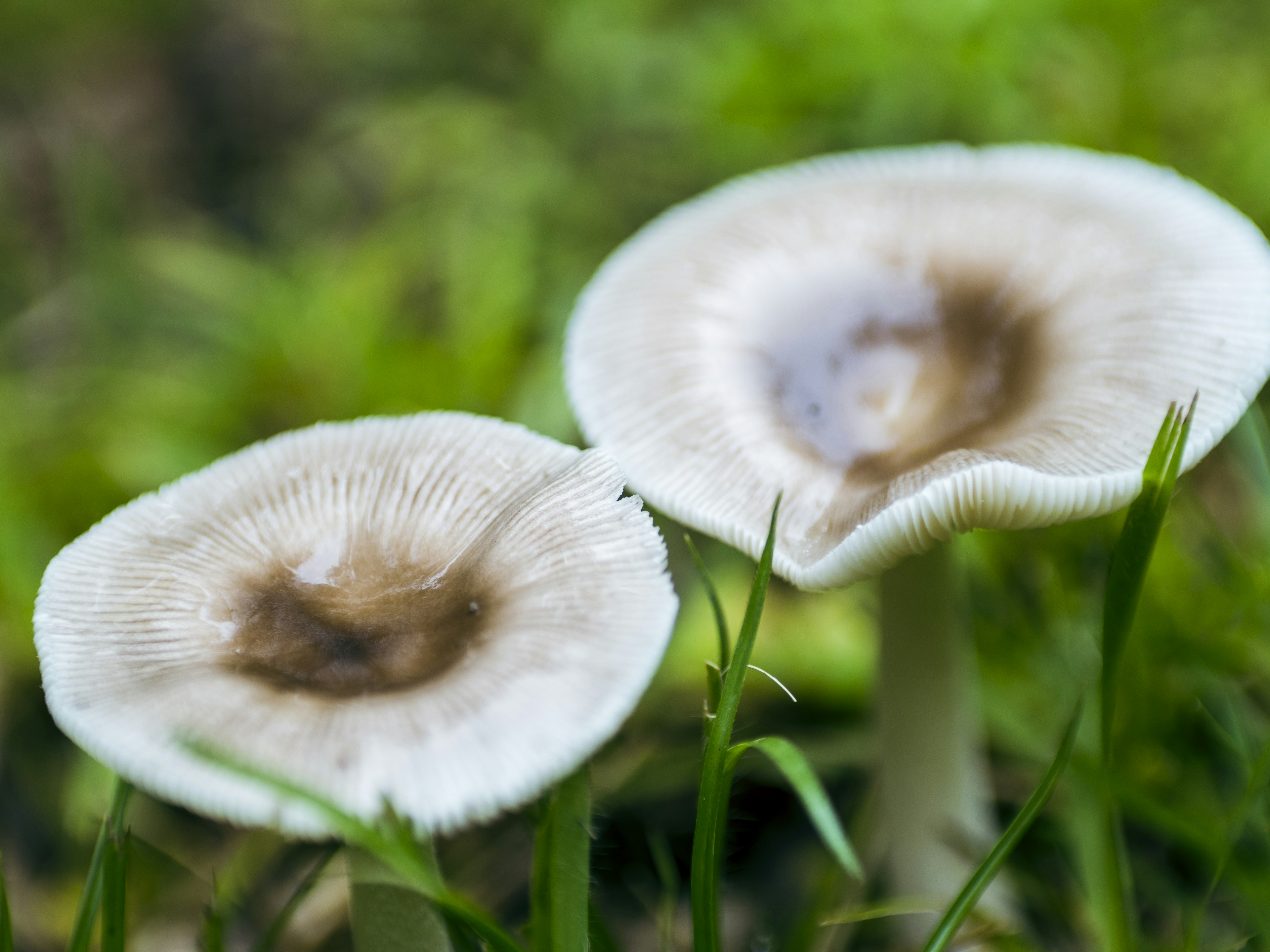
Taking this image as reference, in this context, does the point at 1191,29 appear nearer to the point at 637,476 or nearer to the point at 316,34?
the point at 637,476

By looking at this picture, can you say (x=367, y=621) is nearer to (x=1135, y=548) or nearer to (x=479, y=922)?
(x=479, y=922)

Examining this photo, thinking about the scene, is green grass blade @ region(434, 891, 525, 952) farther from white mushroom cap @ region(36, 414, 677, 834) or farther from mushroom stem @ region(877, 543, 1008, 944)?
mushroom stem @ region(877, 543, 1008, 944)

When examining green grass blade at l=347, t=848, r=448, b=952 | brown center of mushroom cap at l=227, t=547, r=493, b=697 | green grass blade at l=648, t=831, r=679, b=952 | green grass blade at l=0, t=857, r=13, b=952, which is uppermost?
brown center of mushroom cap at l=227, t=547, r=493, b=697

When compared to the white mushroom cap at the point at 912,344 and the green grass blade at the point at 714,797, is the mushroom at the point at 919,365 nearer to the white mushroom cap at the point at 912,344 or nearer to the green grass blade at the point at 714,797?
the white mushroom cap at the point at 912,344

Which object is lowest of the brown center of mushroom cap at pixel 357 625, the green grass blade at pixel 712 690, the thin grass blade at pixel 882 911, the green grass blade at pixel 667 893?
the thin grass blade at pixel 882 911

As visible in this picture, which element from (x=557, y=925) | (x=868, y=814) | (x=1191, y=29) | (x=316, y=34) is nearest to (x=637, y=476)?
(x=557, y=925)

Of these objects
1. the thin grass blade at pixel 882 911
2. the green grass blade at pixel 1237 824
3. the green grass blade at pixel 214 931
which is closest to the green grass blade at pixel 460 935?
the green grass blade at pixel 214 931

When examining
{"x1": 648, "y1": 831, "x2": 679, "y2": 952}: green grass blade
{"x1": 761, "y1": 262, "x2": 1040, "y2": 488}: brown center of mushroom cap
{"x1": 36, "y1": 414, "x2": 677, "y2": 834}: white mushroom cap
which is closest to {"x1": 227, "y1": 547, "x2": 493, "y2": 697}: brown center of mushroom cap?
{"x1": 36, "y1": 414, "x2": 677, "y2": 834}: white mushroom cap

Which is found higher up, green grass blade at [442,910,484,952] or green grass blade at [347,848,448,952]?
green grass blade at [442,910,484,952]
